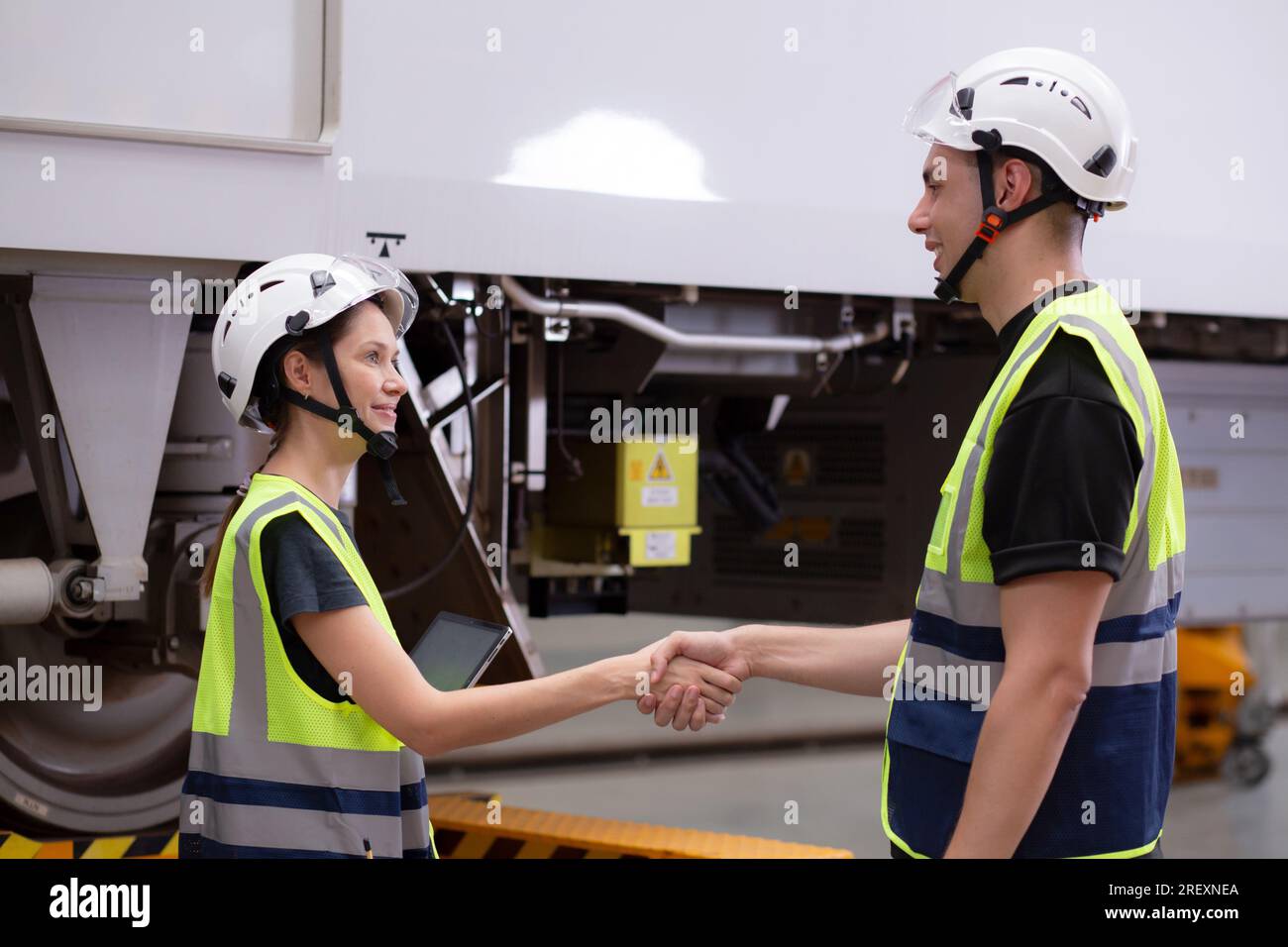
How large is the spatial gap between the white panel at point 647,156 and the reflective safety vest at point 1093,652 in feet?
5.11

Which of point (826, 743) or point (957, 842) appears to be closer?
point (957, 842)

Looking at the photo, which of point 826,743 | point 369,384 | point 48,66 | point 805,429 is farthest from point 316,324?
point 826,743

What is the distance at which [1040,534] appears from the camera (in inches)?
63.1

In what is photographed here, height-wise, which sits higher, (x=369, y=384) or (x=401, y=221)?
(x=401, y=221)

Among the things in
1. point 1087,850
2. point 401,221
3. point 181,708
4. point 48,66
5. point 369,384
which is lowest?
point 181,708

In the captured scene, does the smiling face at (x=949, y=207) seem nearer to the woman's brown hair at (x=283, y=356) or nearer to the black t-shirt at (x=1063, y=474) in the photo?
the black t-shirt at (x=1063, y=474)

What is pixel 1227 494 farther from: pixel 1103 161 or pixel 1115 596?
pixel 1115 596

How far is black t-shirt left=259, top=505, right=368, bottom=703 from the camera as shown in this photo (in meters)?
1.84

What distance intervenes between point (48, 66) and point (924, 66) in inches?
81.2

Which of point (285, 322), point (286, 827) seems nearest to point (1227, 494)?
point (285, 322)

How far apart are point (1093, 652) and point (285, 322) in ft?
3.95

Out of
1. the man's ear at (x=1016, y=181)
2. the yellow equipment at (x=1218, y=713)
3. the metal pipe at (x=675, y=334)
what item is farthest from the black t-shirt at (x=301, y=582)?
the yellow equipment at (x=1218, y=713)

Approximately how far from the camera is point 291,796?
186cm

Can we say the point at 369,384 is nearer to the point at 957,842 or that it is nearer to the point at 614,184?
the point at 957,842
